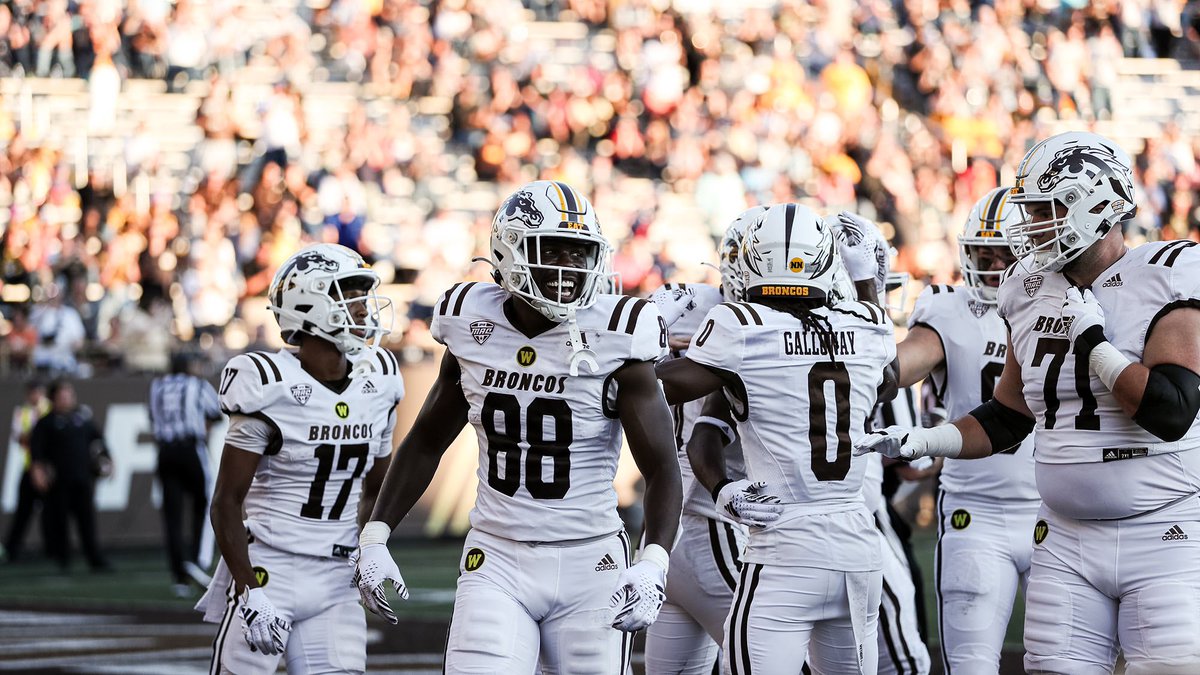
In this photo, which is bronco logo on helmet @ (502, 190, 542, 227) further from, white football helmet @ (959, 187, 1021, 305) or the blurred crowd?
the blurred crowd

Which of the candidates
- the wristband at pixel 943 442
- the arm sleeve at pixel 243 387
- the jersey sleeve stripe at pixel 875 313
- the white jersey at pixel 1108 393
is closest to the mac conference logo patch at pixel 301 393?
the arm sleeve at pixel 243 387

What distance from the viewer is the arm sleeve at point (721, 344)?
514cm

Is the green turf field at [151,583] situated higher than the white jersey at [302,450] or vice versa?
the white jersey at [302,450]

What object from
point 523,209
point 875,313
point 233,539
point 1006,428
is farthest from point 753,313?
point 233,539

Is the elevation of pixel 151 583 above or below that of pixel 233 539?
below

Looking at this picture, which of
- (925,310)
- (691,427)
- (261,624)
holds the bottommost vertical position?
(261,624)

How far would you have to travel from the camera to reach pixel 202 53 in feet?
64.4

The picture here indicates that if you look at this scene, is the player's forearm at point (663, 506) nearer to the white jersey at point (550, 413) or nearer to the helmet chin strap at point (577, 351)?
the white jersey at point (550, 413)

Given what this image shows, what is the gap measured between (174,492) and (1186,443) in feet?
31.4

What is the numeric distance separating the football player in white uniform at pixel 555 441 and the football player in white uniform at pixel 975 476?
1.70 metres

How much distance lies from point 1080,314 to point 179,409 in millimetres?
9340

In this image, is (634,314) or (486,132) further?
(486,132)

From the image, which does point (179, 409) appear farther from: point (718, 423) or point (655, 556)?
point (655, 556)

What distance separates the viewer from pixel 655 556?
475 centimetres
